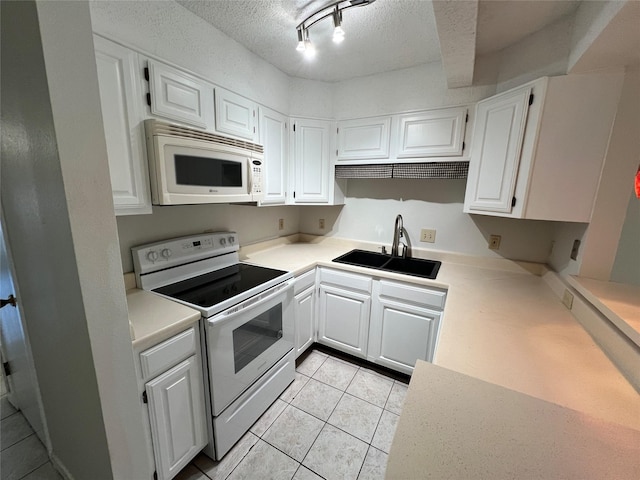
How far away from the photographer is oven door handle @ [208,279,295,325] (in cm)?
128

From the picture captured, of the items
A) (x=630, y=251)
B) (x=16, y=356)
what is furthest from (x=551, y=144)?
(x=16, y=356)

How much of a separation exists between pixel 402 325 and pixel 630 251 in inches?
52.3

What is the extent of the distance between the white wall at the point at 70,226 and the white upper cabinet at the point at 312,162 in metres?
1.57

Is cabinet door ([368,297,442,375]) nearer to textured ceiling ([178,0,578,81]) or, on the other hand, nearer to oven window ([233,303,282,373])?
oven window ([233,303,282,373])

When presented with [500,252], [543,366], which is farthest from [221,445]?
[500,252]

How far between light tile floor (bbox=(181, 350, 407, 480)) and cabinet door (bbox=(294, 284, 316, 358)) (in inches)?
9.2

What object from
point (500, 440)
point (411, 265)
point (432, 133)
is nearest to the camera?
point (500, 440)

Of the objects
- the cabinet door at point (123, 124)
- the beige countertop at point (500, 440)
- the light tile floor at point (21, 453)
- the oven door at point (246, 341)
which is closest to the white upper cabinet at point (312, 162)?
the oven door at point (246, 341)

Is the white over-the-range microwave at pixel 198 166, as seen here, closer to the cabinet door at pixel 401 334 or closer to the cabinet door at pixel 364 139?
the cabinet door at pixel 364 139

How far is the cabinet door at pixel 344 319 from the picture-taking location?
82.1 inches

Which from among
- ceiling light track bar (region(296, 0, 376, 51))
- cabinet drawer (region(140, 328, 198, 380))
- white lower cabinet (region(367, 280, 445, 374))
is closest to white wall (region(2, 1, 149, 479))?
cabinet drawer (region(140, 328, 198, 380))

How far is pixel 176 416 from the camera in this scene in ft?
3.95

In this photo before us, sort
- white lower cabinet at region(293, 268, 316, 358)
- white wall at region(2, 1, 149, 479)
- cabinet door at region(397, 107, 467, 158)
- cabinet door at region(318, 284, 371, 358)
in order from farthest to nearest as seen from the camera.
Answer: cabinet door at region(318, 284, 371, 358) → white lower cabinet at region(293, 268, 316, 358) → cabinet door at region(397, 107, 467, 158) → white wall at region(2, 1, 149, 479)

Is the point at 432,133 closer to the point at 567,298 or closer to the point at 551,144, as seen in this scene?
the point at 551,144
